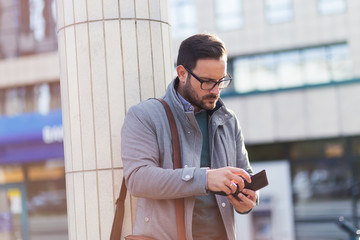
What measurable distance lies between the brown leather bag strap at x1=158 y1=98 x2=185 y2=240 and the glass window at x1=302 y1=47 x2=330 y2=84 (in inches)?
579

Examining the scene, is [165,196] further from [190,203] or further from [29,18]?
[29,18]

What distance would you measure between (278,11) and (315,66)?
1851 mm

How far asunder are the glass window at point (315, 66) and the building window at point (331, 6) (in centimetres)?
99

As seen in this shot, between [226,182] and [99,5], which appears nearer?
[226,182]

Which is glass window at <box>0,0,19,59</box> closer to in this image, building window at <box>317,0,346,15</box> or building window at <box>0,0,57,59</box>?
building window at <box>0,0,57,59</box>

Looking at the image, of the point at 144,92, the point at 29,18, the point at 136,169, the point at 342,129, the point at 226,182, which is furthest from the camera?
the point at 29,18

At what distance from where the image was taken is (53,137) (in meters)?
17.3

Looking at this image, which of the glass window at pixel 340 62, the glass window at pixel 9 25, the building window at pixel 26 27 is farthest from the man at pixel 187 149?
the glass window at pixel 9 25

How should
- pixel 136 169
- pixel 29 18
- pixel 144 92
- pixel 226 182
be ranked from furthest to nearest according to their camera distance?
pixel 29 18, pixel 144 92, pixel 136 169, pixel 226 182

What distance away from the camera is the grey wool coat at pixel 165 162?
9.32ft

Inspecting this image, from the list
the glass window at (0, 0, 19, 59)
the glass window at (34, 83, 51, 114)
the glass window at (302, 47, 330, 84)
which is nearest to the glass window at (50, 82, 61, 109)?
the glass window at (34, 83, 51, 114)

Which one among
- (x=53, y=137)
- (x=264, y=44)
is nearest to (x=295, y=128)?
(x=264, y=44)

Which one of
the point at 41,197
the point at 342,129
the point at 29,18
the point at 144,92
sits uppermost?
the point at 29,18

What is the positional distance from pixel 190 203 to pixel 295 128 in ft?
48.0
